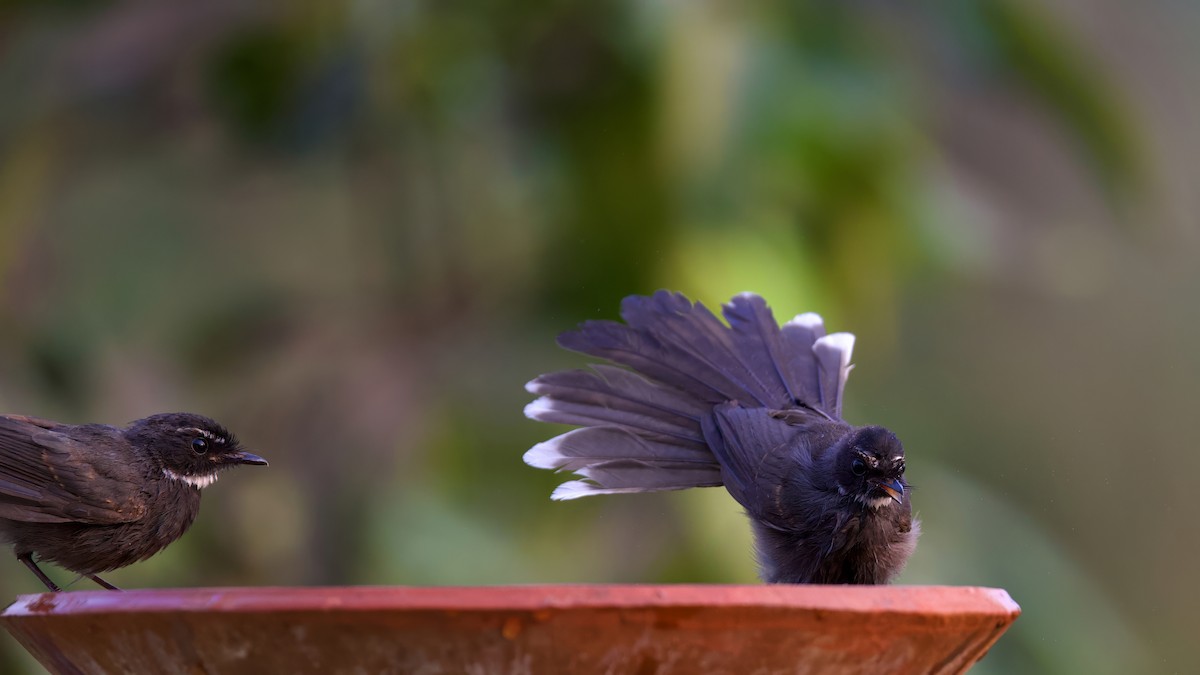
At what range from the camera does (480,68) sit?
17.3ft

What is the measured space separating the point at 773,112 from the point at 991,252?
2057 mm

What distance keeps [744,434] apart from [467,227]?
2141mm

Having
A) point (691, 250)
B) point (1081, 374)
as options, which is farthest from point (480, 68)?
point (1081, 374)

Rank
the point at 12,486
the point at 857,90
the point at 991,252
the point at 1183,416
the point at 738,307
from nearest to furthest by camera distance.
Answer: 1. the point at 12,486
2. the point at 738,307
3. the point at 857,90
4. the point at 991,252
5. the point at 1183,416

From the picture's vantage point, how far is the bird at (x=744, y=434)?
11.8 ft

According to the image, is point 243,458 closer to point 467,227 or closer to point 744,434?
point 744,434

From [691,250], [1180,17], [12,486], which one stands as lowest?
[12,486]

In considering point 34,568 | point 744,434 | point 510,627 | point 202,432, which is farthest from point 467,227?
point 510,627

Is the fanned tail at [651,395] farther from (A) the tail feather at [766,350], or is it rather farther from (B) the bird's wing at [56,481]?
(B) the bird's wing at [56,481]

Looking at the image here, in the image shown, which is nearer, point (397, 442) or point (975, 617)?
point (975, 617)

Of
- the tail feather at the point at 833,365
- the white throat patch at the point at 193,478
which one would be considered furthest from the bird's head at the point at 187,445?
the tail feather at the point at 833,365

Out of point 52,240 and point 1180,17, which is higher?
point 1180,17

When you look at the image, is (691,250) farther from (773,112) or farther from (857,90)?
(857,90)

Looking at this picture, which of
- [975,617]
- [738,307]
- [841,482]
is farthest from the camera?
[738,307]
